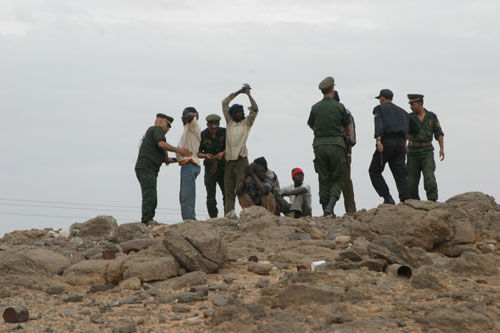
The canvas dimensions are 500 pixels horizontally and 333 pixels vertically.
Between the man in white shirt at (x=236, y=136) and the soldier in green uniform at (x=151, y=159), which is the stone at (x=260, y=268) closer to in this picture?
the soldier in green uniform at (x=151, y=159)

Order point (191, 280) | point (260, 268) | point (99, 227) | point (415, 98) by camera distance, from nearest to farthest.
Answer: point (191, 280), point (260, 268), point (99, 227), point (415, 98)

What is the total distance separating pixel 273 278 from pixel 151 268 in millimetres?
1123

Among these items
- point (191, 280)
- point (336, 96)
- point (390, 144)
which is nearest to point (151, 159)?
point (336, 96)

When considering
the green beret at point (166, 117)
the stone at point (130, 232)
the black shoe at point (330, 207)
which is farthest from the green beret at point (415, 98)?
the stone at point (130, 232)

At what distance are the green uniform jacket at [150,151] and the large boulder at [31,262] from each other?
338 centimetres

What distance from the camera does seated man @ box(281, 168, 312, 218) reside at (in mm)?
12703

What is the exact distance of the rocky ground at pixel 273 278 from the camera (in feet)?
17.4

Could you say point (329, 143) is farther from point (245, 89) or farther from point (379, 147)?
point (245, 89)

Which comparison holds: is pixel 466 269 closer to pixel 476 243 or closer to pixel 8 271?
pixel 476 243

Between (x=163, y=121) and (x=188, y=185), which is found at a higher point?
(x=163, y=121)

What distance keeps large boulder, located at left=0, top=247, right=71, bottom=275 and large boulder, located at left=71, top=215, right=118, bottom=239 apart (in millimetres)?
2702

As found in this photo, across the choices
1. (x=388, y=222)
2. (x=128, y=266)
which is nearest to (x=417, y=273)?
(x=388, y=222)

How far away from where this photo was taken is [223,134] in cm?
1212

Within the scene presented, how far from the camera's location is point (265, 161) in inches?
473
